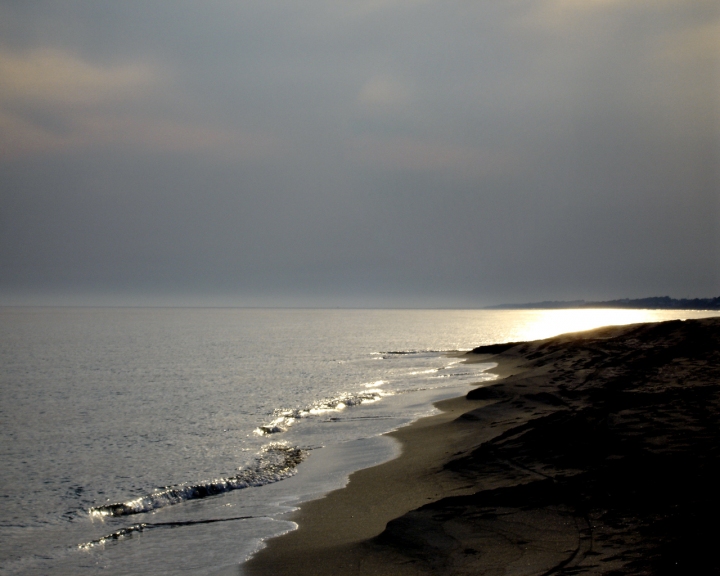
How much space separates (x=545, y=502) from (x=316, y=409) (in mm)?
21813

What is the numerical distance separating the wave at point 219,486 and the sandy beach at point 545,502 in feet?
10.4

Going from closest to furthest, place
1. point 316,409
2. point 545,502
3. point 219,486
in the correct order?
point 545,502, point 219,486, point 316,409

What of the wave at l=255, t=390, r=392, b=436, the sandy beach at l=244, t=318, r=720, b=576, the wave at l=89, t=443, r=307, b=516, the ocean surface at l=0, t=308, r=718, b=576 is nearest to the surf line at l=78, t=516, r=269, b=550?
the ocean surface at l=0, t=308, r=718, b=576

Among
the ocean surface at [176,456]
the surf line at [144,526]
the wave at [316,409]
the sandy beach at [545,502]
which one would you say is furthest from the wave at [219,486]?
the wave at [316,409]

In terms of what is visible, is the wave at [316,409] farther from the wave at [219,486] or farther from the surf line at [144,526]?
the surf line at [144,526]

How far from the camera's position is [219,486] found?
16.1 metres

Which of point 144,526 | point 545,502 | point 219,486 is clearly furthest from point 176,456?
point 545,502

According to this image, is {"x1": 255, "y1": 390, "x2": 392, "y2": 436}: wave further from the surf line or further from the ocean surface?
the surf line

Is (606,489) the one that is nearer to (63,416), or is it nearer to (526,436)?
(526,436)

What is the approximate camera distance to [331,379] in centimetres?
4688

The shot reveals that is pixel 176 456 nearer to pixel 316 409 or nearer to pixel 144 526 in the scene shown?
pixel 144 526

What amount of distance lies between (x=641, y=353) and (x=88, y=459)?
28250 mm

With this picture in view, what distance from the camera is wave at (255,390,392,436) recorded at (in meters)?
26.1

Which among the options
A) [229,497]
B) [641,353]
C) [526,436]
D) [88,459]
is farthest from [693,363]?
[88,459]
